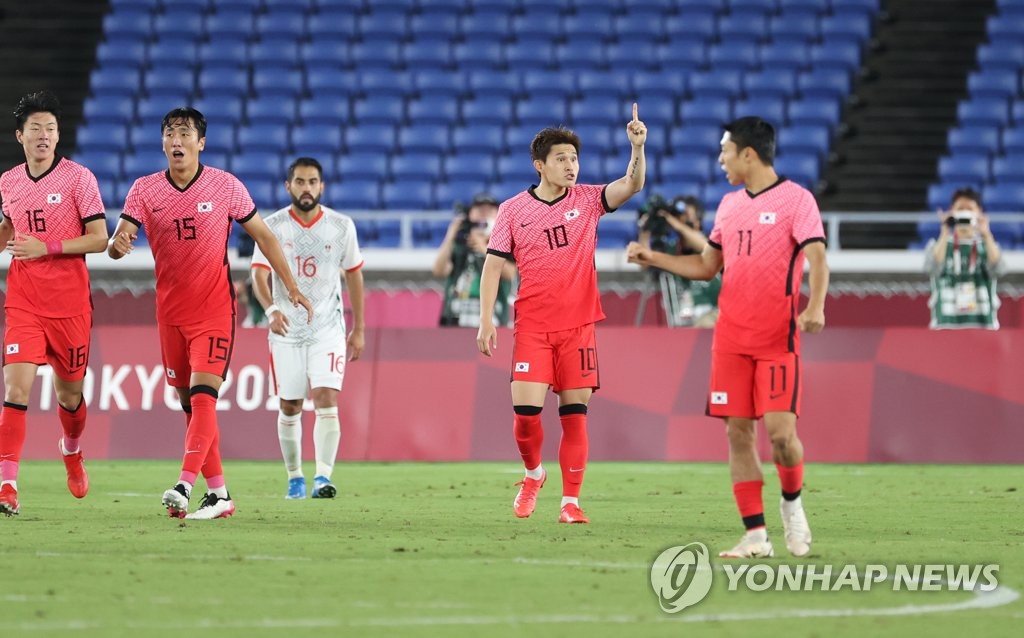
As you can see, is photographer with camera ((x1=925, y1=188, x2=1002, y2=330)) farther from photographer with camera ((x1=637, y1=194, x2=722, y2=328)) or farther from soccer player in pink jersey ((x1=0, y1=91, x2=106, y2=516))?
soccer player in pink jersey ((x1=0, y1=91, x2=106, y2=516))

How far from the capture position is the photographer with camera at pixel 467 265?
49.9 feet

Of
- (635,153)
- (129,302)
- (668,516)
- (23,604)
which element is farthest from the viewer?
(129,302)

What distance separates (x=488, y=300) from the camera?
30.9 feet

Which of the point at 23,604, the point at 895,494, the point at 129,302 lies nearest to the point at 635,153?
the point at 895,494

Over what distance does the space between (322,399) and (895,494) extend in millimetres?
4113

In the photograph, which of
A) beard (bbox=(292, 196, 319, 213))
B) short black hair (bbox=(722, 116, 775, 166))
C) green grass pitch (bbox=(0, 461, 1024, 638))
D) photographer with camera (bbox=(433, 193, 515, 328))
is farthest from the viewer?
photographer with camera (bbox=(433, 193, 515, 328))

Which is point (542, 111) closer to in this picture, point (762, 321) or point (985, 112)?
point (985, 112)

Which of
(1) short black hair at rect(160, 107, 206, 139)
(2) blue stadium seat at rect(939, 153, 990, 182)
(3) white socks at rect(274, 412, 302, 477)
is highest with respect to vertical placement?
(2) blue stadium seat at rect(939, 153, 990, 182)

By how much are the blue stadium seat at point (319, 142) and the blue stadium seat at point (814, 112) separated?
6926 millimetres

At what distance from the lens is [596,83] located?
24516mm

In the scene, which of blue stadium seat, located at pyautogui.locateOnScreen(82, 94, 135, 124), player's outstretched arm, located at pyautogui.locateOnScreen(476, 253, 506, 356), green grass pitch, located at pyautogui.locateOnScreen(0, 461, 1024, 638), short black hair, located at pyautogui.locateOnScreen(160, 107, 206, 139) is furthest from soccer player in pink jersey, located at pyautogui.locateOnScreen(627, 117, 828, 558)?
blue stadium seat, located at pyautogui.locateOnScreen(82, 94, 135, 124)

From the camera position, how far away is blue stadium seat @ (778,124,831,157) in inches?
931

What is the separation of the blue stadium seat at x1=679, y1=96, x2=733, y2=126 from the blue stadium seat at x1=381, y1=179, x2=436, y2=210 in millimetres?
4149

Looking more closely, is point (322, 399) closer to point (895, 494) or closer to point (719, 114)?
point (895, 494)
